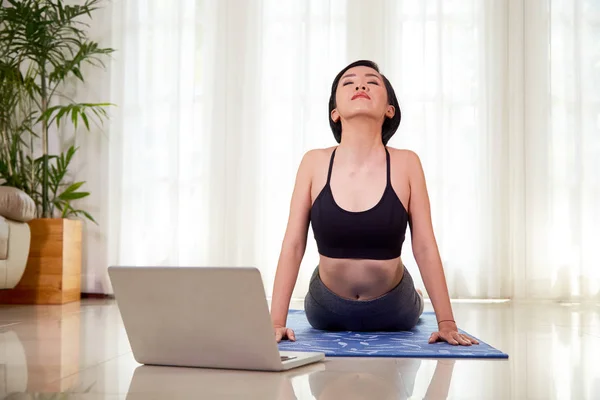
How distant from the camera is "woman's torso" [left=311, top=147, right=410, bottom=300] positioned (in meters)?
2.54

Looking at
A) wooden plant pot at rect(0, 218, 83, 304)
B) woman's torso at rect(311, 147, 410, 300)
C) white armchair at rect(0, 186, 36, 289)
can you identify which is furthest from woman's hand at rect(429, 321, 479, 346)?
wooden plant pot at rect(0, 218, 83, 304)

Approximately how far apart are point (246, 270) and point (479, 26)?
3945 millimetres

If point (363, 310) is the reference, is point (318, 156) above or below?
above

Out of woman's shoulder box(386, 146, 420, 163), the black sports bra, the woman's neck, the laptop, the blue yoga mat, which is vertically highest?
the woman's neck

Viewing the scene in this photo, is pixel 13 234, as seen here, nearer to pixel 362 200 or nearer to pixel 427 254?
pixel 362 200

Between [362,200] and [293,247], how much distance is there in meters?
0.27

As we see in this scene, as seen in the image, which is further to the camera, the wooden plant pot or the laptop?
the wooden plant pot

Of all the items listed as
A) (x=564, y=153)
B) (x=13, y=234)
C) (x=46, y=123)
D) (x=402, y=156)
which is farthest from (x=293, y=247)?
(x=564, y=153)

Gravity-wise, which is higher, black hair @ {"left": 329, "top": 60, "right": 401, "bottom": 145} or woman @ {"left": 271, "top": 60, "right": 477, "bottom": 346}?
black hair @ {"left": 329, "top": 60, "right": 401, "bottom": 145}

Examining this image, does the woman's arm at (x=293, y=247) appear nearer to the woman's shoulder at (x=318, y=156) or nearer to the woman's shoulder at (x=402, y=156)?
the woman's shoulder at (x=318, y=156)

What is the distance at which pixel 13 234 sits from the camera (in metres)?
4.22

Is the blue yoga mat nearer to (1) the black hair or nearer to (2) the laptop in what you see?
(2) the laptop

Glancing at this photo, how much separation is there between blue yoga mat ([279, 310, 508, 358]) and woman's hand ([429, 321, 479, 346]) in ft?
0.05

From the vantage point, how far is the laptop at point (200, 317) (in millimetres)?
1699
